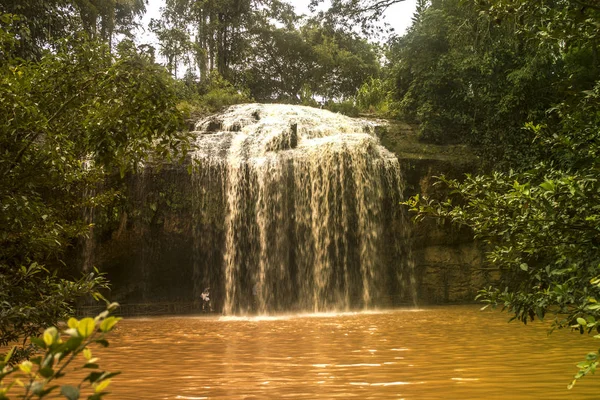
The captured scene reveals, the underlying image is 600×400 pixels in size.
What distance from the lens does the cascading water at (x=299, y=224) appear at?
1533 cm

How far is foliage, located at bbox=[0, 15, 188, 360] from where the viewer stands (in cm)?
410

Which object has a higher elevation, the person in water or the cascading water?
the cascading water

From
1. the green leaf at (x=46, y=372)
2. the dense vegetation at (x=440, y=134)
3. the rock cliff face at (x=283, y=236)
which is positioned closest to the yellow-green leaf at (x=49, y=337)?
the green leaf at (x=46, y=372)

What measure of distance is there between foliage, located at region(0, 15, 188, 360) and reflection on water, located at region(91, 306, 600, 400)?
3.22 feet

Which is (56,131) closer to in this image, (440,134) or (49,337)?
(49,337)

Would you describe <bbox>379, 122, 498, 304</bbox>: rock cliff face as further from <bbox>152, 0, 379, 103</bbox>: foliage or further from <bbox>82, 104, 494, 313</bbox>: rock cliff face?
<bbox>152, 0, 379, 103</bbox>: foliage

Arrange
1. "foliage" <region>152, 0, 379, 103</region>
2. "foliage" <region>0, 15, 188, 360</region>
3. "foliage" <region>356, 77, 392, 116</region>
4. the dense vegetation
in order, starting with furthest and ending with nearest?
1. "foliage" <region>152, 0, 379, 103</region>
2. "foliage" <region>356, 77, 392, 116</region>
3. "foliage" <region>0, 15, 188, 360</region>
4. the dense vegetation

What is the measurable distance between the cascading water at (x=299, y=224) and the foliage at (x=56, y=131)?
414 inches

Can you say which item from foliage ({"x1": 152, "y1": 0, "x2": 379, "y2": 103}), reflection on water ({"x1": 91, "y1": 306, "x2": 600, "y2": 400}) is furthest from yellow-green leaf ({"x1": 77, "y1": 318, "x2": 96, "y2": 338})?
foliage ({"x1": 152, "y1": 0, "x2": 379, "y2": 103})

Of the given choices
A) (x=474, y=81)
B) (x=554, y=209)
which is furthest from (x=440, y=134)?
(x=554, y=209)

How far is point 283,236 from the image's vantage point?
15445mm

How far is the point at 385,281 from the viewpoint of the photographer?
16.1m

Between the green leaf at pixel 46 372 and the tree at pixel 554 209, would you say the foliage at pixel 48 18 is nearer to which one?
the tree at pixel 554 209

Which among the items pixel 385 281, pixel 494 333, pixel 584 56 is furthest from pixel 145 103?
pixel 584 56
